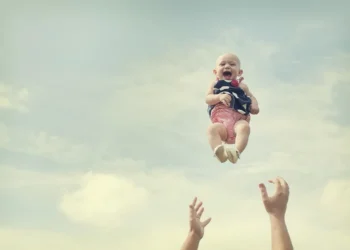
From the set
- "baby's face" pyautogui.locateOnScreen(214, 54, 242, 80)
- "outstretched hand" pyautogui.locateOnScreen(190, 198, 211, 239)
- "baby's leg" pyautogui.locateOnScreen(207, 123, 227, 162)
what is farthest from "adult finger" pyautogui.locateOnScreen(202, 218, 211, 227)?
"baby's face" pyautogui.locateOnScreen(214, 54, 242, 80)

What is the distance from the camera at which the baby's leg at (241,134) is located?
4.59 meters

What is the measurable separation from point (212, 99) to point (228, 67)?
0.37 m

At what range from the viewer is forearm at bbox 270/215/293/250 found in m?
3.25

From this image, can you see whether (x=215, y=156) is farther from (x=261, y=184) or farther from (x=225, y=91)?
(x=261, y=184)

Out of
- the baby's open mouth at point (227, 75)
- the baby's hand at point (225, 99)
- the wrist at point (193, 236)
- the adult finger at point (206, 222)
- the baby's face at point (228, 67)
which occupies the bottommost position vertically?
the wrist at point (193, 236)

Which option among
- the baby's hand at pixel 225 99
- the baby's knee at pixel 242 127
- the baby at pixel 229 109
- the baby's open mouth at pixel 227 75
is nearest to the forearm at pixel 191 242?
the baby at pixel 229 109

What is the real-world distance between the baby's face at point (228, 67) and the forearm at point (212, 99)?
25 centimetres

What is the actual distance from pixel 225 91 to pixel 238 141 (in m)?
0.50

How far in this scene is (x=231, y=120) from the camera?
4734 mm

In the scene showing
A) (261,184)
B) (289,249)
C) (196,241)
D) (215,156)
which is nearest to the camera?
(289,249)

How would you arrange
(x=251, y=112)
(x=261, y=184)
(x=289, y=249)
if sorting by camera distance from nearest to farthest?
(x=289, y=249) < (x=261, y=184) < (x=251, y=112)

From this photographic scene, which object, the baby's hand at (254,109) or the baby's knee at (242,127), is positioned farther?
the baby's hand at (254,109)

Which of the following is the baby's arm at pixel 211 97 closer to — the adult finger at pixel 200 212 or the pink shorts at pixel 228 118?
the pink shorts at pixel 228 118

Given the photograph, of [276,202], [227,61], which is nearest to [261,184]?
[276,202]
